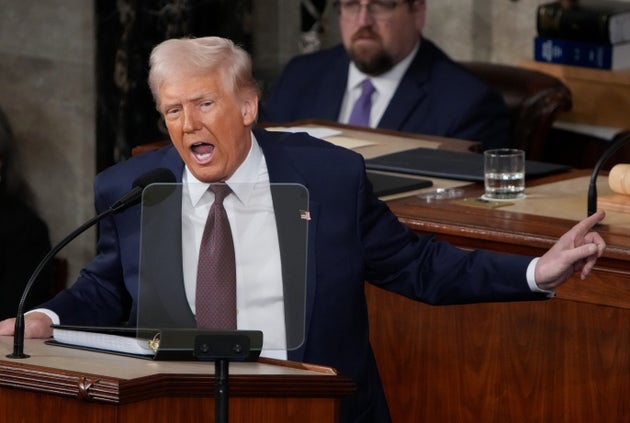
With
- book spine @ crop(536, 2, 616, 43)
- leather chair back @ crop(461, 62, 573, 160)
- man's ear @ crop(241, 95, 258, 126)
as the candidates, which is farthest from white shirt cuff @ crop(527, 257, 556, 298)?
book spine @ crop(536, 2, 616, 43)

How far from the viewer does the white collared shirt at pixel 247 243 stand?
283cm

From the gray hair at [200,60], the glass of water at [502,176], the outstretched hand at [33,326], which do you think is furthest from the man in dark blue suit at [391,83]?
the outstretched hand at [33,326]

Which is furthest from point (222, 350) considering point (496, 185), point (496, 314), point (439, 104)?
point (439, 104)

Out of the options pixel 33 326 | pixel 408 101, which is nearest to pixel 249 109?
pixel 33 326

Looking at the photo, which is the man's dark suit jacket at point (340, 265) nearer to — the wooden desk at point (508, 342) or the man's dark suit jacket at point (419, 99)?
the wooden desk at point (508, 342)

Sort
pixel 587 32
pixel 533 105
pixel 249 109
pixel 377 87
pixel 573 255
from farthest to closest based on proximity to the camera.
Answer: pixel 587 32 < pixel 377 87 < pixel 533 105 < pixel 249 109 < pixel 573 255

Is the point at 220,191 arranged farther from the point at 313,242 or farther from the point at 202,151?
the point at 313,242

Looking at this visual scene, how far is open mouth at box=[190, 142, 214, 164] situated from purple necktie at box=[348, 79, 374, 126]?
2658 millimetres

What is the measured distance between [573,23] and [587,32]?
0.07m

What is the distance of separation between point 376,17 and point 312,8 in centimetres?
97

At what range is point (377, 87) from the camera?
234 inches

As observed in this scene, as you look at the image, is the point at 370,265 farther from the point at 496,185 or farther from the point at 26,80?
the point at 26,80

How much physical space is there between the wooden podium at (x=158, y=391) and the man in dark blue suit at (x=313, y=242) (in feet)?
1.08

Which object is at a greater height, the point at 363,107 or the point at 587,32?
the point at 587,32
